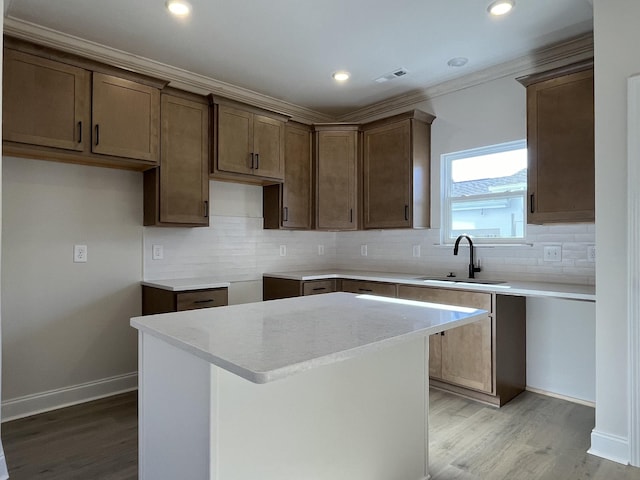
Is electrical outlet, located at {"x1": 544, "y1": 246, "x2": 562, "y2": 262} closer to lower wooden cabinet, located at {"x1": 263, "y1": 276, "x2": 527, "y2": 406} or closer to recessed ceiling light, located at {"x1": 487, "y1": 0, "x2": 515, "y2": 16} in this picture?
lower wooden cabinet, located at {"x1": 263, "y1": 276, "x2": 527, "y2": 406}

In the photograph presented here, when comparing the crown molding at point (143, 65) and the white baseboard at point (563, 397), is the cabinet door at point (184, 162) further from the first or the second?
the white baseboard at point (563, 397)

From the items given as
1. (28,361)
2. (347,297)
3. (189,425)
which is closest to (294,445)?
(189,425)

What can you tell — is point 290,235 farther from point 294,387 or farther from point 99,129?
point 294,387

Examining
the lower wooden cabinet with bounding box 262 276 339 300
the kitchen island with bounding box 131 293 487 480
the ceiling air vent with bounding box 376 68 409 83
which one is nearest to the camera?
the kitchen island with bounding box 131 293 487 480

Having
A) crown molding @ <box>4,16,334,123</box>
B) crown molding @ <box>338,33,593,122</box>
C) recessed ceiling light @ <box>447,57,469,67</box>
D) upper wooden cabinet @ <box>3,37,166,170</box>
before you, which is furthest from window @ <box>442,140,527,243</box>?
upper wooden cabinet @ <box>3,37,166,170</box>

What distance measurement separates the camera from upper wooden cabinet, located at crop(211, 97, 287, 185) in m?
3.38

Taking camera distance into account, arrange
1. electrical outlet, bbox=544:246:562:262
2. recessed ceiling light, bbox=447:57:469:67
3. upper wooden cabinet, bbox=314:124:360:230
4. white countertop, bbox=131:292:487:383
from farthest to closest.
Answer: upper wooden cabinet, bbox=314:124:360:230 → recessed ceiling light, bbox=447:57:469:67 → electrical outlet, bbox=544:246:562:262 → white countertop, bbox=131:292:487:383

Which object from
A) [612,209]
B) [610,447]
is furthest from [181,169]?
[610,447]

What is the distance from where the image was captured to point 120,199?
3.20 metres

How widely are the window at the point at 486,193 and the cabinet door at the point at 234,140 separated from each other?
185 cm

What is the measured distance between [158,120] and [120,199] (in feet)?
2.34

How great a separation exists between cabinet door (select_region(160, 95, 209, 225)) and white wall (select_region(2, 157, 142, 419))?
0.36m

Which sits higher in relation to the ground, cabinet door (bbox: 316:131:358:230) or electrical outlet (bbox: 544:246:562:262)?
cabinet door (bbox: 316:131:358:230)

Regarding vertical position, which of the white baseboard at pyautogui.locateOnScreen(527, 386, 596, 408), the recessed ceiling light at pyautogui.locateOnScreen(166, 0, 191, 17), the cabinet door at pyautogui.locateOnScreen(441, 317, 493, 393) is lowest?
the white baseboard at pyautogui.locateOnScreen(527, 386, 596, 408)
